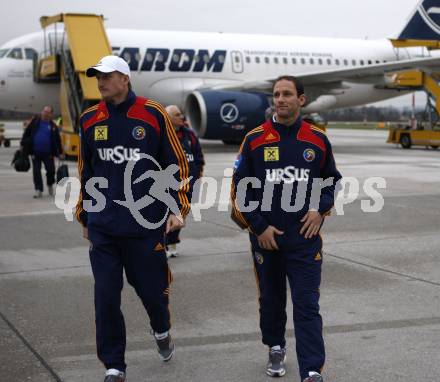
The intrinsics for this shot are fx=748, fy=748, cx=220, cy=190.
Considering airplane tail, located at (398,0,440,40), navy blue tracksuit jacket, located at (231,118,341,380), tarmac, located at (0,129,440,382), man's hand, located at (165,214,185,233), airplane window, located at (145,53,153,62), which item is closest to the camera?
navy blue tracksuit jacket, located at (231,118,341,380)

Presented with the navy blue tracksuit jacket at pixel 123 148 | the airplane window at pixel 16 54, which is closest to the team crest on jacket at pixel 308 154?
the navy blue tracksuit jacket at pixel 123 148

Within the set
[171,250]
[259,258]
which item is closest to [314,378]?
[259,258]

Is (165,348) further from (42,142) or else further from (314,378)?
(42,142)

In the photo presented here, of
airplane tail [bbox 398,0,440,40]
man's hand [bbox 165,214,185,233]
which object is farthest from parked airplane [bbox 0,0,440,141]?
man's hand [bbox 165,214,185,233]

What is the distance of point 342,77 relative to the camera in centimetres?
2461

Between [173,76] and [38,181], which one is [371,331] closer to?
[38,181]

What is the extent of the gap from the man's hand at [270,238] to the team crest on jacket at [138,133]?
0.90m

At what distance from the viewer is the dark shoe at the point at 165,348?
15.1ft

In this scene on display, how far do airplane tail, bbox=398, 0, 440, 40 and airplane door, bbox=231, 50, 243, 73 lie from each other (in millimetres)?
8877

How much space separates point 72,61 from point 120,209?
18.7 metres

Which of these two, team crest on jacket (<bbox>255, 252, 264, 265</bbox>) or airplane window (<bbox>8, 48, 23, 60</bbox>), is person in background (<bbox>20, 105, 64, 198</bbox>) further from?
airplane window (<bbox>8, 48, 23, 60</bbox>)

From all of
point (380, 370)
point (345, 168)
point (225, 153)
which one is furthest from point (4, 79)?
point (380, 370)

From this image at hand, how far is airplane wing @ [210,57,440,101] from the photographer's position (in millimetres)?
23219

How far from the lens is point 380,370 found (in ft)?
14.8
